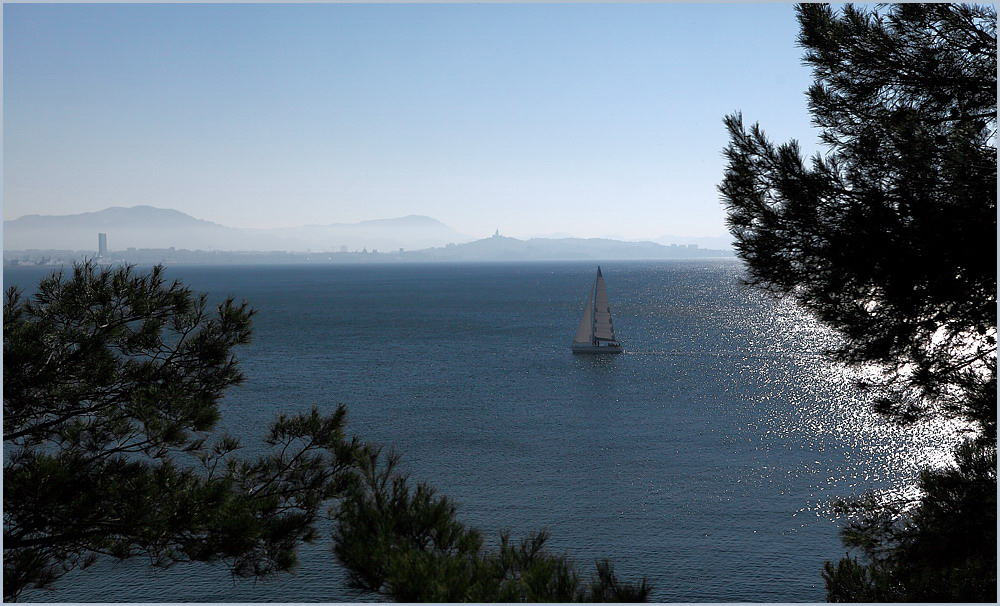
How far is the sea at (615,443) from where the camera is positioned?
840 inches

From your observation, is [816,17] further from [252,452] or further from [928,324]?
[252,452]

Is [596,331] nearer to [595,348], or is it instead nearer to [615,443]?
[595,348]

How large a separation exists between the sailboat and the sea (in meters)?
1.47

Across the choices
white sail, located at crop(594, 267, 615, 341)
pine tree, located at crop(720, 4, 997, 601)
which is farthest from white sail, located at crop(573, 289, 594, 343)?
pine tree, located at crop(720, 4, 997, 601)

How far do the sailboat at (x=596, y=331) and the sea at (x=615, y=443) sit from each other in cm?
147

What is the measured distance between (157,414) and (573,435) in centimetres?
2864

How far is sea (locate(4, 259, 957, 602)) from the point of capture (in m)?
21.3

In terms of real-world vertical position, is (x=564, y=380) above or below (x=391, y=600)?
below

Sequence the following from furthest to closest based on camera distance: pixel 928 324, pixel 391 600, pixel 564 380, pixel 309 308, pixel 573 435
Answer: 1. pixel 309 308
2. pixel 564 380
3. pixel 573 435
4. pixel 928 324
5. pixel 391 600

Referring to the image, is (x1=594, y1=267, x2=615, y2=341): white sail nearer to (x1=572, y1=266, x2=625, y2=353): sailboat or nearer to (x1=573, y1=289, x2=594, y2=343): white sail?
(x1=572, y1=266, x2=625, y2=353): sailboat

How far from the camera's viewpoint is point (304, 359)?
5162 centimetres

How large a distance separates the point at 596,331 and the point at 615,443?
22867 mm

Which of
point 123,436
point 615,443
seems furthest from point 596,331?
point 123,436

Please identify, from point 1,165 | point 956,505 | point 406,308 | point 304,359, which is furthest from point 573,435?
point 406,308
